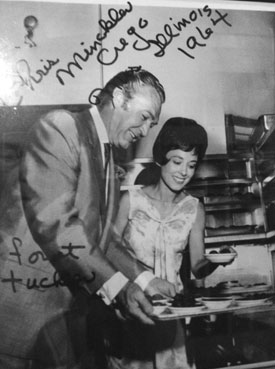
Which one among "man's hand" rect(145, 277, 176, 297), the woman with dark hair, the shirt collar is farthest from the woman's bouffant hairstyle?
"man's hand" rect(145, 277, 176, 297)

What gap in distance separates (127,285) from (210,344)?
→ 199 mm

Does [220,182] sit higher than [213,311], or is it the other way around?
[220,182]

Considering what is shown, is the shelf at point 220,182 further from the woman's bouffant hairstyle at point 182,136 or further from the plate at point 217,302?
the plate at point 217,302

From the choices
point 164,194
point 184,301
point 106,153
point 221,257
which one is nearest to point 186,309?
point 184,301

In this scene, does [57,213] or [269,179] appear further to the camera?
[269,179]

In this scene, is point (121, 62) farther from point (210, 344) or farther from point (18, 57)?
point (210, 344)

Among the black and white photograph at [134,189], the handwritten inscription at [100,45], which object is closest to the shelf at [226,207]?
the black and white photograph at [134,189]

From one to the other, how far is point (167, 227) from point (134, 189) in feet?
0.31

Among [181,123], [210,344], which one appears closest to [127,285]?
[210,344]

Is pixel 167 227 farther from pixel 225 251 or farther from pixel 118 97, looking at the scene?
pixel 118 97

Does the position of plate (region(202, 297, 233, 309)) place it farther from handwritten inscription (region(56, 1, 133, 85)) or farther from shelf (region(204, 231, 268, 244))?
handwritten inscription (region(56, 1, 133, 85))

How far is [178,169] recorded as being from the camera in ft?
2.99

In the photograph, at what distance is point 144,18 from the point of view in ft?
3.07

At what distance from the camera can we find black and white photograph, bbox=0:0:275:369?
2.76ft
